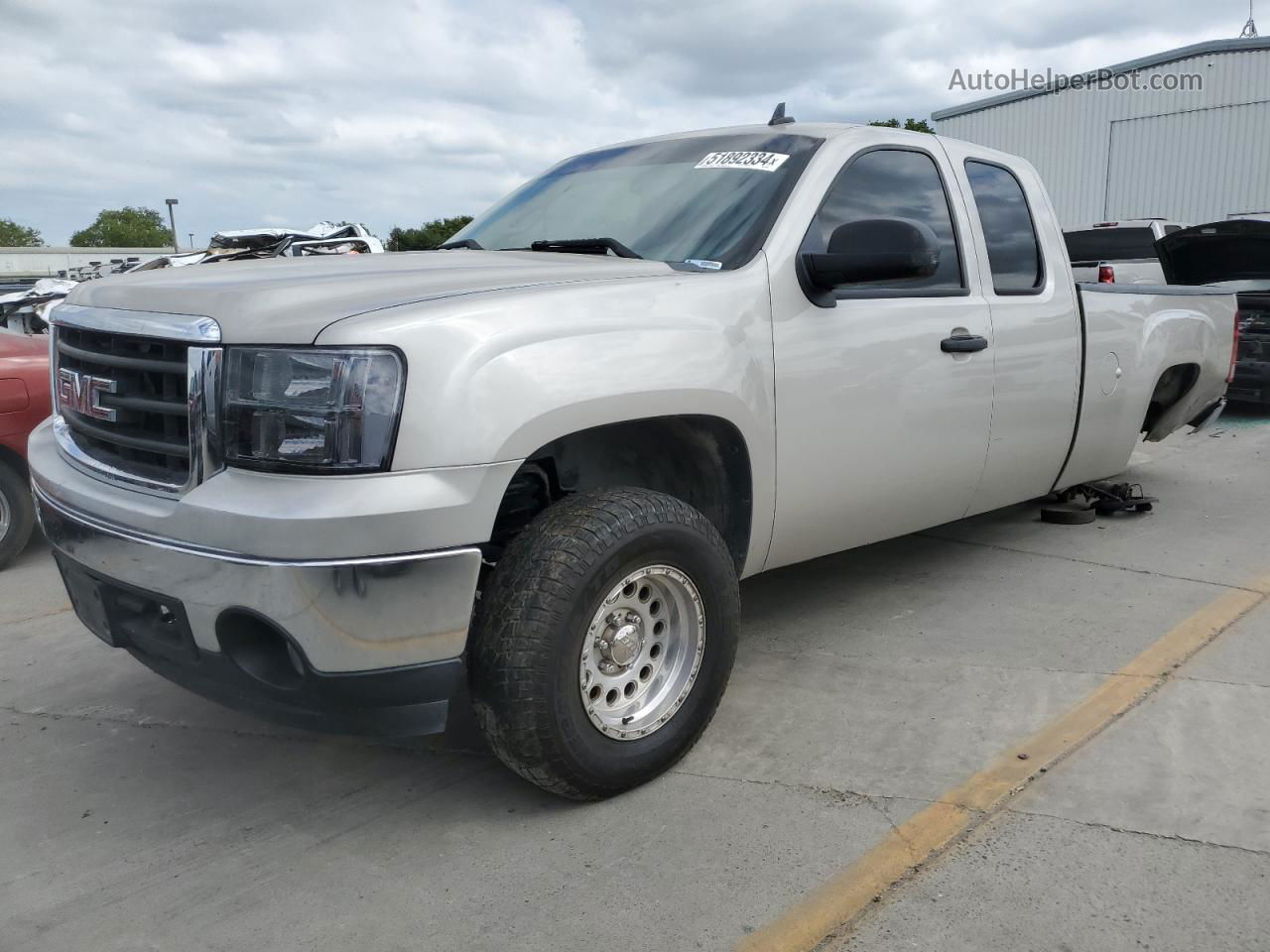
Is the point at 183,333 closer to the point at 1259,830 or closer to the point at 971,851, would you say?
the point at 971,851

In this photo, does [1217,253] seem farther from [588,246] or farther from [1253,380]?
[588,246]

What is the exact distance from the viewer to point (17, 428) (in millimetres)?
5508

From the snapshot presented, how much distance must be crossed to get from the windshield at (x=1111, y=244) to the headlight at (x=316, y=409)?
12.4 metres

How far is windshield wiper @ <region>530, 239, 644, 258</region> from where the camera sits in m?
3.58

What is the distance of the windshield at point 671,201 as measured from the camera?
3.51m

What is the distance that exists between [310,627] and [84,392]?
113 centimetres

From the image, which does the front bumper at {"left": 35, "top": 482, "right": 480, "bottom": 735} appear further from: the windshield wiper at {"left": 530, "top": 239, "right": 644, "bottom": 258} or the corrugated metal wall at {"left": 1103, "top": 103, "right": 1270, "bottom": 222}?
the corrugated metal wall at {"left": 1103, "top": 103, "right": 1270, "bottom": 222}

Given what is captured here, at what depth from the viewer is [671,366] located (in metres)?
2.99

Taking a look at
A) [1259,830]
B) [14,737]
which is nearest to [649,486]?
[1259,830]

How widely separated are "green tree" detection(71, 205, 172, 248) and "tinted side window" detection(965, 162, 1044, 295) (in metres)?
115

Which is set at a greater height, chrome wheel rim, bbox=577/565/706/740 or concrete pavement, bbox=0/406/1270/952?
chrome wheel rim, bbox=577/565/706/740

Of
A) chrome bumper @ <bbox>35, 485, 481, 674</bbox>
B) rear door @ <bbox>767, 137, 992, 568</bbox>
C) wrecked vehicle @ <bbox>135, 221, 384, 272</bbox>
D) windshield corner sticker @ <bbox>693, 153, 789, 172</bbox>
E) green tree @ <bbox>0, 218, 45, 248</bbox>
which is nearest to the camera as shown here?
chrome bumper @ <bbox>35, 485, 481, 674</bbox>

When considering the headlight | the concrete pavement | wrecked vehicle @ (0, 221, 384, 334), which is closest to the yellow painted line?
the concrete pavement

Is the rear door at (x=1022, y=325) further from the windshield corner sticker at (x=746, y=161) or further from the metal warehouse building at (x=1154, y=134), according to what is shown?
the metal warehouse building at (x=1154, y=134)
